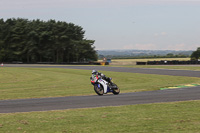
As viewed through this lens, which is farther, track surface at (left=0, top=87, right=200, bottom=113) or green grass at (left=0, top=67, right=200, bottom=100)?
green grass at (left=0, top=67, right=200, bottom=100)

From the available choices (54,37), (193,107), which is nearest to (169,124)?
(193,107)

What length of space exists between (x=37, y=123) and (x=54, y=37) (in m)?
77.7

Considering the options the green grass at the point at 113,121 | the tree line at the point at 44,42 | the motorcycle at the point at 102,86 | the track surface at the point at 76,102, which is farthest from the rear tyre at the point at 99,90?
the tree line at the point at 44,42

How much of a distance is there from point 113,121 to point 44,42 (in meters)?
82.6

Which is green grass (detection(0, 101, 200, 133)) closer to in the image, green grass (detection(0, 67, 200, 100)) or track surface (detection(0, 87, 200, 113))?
track surface (detection(0, 87, 200, 113))

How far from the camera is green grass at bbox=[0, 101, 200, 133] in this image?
25.1ft

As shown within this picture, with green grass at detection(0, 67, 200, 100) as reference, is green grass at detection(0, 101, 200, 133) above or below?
above

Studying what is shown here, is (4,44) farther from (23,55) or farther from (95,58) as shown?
(95,58)

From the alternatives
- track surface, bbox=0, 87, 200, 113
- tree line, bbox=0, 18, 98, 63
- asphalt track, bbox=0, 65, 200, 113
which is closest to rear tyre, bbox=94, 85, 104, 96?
asphalt track, bbox=0, 65, 200, 113

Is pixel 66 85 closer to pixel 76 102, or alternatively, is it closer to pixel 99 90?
pixel 99 90

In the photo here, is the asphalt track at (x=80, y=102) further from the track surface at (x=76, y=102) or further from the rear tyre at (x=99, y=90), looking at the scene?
the rear tyre at (x=99, y=90)

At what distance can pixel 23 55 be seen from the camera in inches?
3573

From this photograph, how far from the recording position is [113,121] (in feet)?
28.5

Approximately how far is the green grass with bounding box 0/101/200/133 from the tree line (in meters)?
74.1
